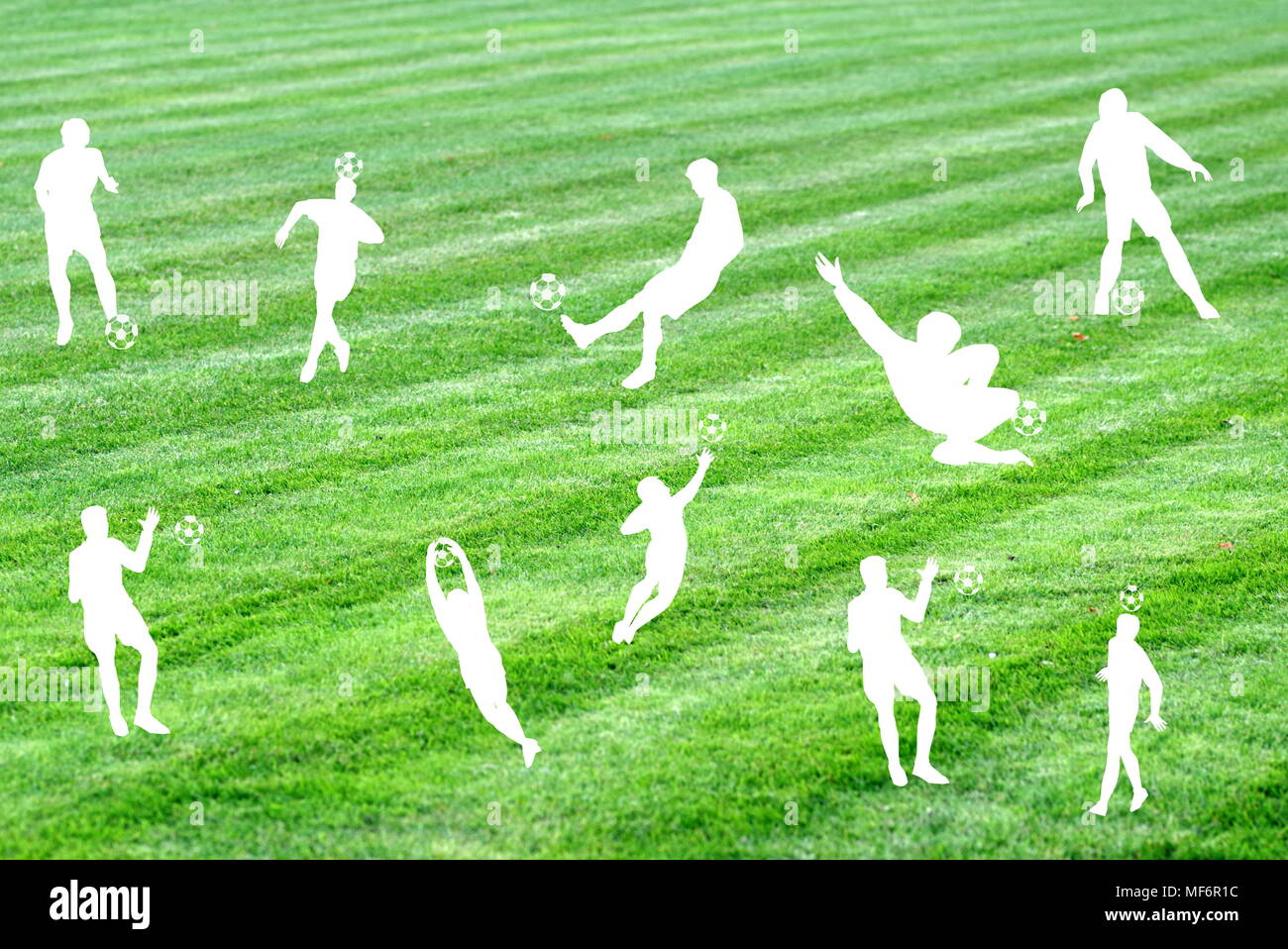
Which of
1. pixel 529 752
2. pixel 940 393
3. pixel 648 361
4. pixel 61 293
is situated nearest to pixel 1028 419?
pixel 940 393

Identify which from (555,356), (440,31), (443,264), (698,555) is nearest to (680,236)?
(443,264)

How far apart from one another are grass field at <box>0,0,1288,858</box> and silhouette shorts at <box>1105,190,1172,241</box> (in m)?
1.04

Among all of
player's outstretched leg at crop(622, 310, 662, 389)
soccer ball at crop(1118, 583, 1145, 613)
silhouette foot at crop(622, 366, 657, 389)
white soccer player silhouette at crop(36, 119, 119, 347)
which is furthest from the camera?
silhouette foot at crop(622, 366, 657, 389)

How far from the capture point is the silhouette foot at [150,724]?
7.95m

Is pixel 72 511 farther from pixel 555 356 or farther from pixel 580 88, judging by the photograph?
pixel 580 88

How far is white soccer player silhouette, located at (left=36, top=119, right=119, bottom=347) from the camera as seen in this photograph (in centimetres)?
1262

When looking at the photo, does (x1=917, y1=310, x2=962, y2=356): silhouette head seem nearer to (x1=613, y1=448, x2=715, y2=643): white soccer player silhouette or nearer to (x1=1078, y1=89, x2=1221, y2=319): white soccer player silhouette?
(x1=1078, y1=89, x2=1221, y2=319): white soccer player silhouette

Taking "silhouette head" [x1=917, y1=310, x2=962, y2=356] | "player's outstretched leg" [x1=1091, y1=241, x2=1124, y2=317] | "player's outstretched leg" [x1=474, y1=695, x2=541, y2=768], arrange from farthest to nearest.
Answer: "player's outstretched leg" [x1=1091, y1=241, x2=1124, y2=317] → "silhouette head" [x1=917, y1=310, x2=962, y2=356] → "player's outstretched leg" [x1=474, y1=695, x2=541, y2=768]

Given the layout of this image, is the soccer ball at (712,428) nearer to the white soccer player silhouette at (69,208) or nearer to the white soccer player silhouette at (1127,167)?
the white soccer player silhouette at (1127,167)

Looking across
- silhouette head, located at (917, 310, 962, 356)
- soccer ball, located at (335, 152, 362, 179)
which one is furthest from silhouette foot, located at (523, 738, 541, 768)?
soccer ball, located at (335, 152, 362, 179)

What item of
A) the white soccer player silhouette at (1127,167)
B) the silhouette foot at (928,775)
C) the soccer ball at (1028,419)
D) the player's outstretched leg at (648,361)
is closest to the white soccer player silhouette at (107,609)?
the silhouette foot at (928,775)

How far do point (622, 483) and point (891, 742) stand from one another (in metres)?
3.99

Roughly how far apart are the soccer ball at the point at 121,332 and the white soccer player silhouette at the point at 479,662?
21.7 feet

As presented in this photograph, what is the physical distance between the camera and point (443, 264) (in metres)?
16.3
